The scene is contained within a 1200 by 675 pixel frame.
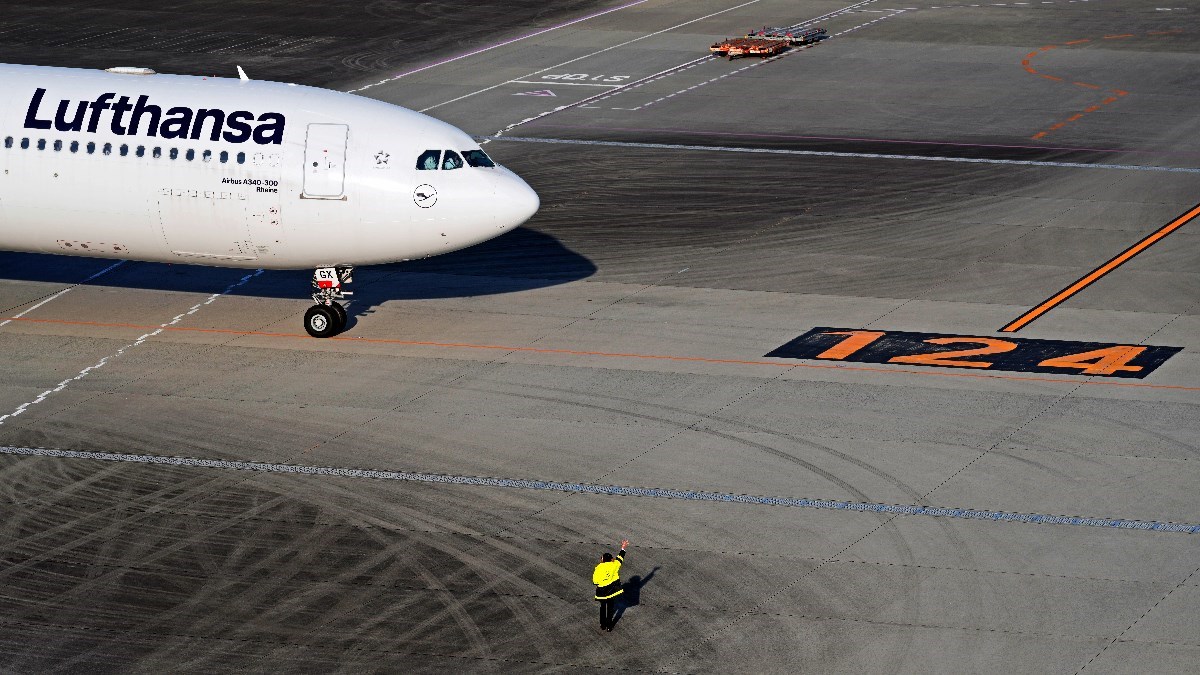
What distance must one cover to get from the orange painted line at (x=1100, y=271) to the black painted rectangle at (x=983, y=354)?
1.50 metres

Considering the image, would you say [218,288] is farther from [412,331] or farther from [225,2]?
[225,2]

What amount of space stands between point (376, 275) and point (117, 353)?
899 centimetres

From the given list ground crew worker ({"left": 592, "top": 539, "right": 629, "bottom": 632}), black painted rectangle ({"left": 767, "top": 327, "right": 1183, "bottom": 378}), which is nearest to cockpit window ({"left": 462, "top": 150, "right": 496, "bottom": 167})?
black painted rectangle ({"left": 767, "top": 327, "right": 1183, "bottom": 378})

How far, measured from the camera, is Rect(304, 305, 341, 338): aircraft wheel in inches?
1710

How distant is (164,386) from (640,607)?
15749 millimetres

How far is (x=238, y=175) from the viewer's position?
40.8 m

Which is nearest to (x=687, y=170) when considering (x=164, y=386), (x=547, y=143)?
(x=547, y=143)

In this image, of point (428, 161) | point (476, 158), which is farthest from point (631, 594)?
point (476, 158)

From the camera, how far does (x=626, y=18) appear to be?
92500 mm

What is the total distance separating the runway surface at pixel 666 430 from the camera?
28828 millimetres

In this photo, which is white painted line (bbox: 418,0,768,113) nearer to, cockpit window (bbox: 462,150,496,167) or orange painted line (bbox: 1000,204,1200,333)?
cockpit window (bbox: 462,150,496,167)

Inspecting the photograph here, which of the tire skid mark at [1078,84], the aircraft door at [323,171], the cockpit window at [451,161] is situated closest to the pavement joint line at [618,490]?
the aircraft door at [323,171]

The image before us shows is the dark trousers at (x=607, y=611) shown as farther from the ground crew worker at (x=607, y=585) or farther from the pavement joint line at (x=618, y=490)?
the pavement joint line at (x=618, y=490)

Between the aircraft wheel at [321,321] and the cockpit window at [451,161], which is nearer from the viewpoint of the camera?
the cockpit window at [451,161]
